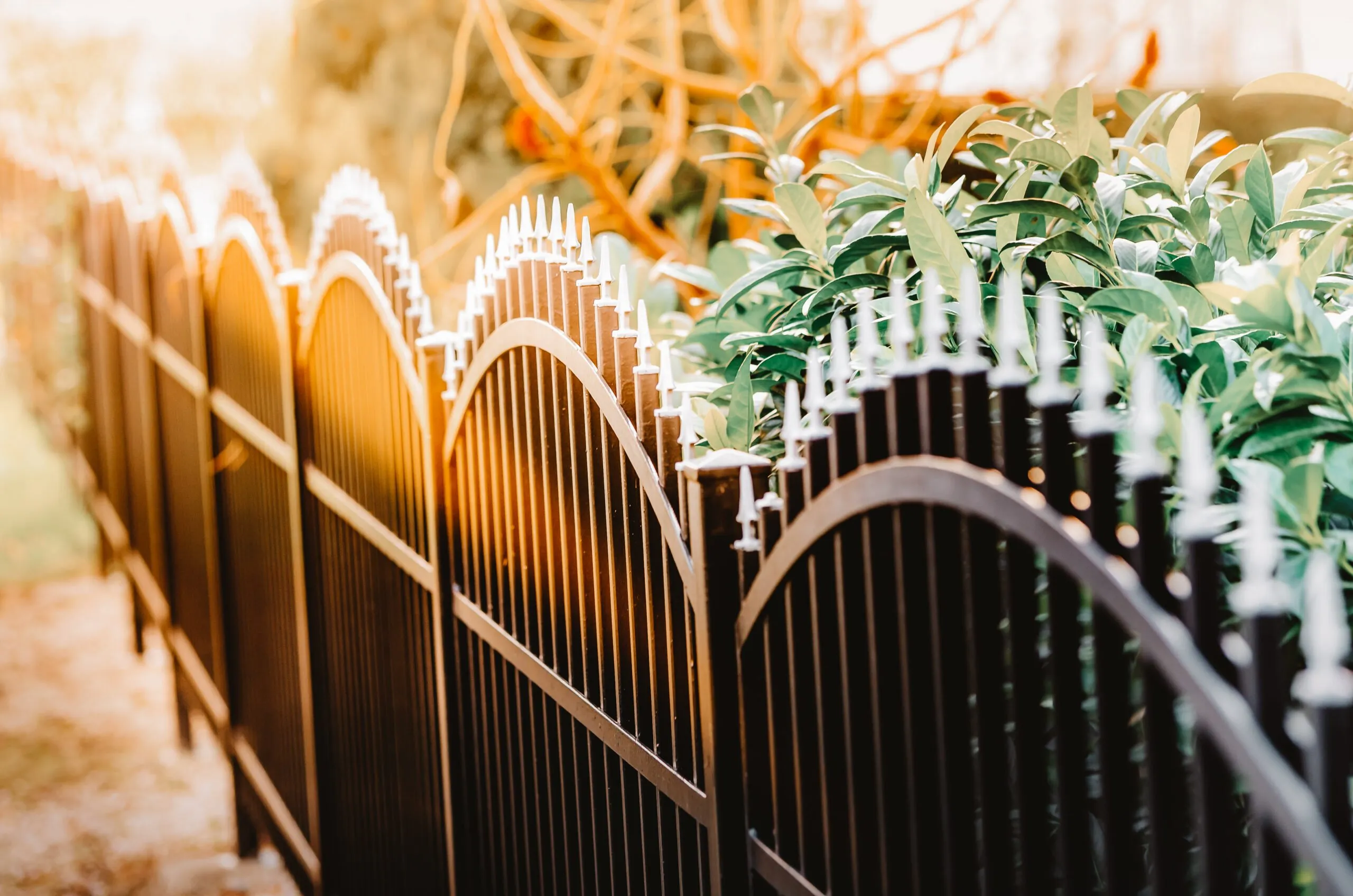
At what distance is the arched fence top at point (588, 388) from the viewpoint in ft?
5.86

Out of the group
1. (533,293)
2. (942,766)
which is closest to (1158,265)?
(942,766)

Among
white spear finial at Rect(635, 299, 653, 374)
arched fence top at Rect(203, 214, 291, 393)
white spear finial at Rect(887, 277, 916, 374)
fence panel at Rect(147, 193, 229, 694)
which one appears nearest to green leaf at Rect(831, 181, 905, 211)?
white spear finial at Rect(635, 299, 653, 374)

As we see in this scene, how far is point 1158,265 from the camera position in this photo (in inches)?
71.7

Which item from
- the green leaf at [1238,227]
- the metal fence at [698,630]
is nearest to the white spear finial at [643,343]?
the metal fence at [698,630]

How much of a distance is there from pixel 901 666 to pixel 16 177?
1208cm

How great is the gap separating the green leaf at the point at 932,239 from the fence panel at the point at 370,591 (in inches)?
57.3

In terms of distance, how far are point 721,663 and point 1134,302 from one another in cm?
69

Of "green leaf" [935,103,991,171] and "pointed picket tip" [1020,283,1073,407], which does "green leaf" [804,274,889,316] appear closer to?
"green leaf" [935,103,991,171]

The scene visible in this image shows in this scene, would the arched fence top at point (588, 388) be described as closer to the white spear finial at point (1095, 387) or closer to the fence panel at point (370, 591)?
the fence panel at point (370, 591)

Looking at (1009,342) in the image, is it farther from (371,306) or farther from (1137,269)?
(371,306)

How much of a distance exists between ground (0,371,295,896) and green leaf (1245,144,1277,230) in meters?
4.01

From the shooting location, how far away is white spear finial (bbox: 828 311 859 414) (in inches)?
56.0

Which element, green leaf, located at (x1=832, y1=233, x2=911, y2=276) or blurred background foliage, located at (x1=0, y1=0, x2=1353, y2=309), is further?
Answer: blurred background foliage, located at (x1=0, y1=0, x2=1353, y2=309)

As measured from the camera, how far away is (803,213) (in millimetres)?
1956
